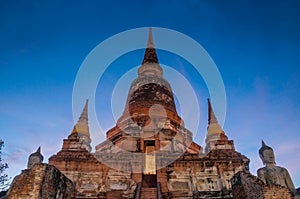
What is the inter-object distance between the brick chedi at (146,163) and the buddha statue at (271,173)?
66 centimetres

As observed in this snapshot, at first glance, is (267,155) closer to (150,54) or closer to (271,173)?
(271,173)

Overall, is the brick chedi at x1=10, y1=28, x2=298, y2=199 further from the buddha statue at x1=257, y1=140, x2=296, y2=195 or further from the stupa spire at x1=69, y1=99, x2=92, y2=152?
the buddha statue at x1=257, y1=140, x2=296, y2=195

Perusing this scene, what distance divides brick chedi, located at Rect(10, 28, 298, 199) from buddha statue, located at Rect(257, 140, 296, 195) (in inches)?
26.2

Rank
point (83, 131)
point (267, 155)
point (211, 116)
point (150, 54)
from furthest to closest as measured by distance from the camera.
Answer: point (150, 54)
point (211, 116)
point (83, 131)
point (267, 155)

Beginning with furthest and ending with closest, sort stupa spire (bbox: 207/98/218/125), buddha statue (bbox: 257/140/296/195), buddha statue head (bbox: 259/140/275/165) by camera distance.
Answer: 1. stupa spire (bbox: 207/98/218/125)
2. buddha statue head (bbox: 259/140/275/165)
3. buddha statue (bbox: 257/140/296/195)

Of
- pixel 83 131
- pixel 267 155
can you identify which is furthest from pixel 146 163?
pixel 83 131

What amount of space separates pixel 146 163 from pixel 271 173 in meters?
7.55

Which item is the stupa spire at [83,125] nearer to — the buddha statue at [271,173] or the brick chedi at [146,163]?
the brick chedi at [146,163]

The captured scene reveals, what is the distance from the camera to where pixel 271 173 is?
8.34 m

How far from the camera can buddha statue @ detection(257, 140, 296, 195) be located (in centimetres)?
823

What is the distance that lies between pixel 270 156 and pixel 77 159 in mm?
9906

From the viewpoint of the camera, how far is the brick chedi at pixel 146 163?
12727 millimetres

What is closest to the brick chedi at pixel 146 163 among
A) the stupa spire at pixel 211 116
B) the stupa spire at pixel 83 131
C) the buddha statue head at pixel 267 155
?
the stupa spire at pixel 83 131

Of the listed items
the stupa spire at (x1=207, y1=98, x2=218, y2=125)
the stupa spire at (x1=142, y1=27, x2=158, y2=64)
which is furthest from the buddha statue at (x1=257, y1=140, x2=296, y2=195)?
the stupa spire at (x1=142, y1=27, x2=158, y2=64)
